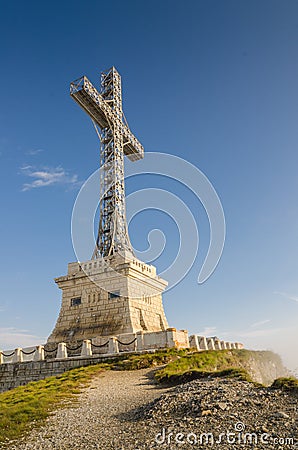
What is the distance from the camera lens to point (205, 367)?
1227cm

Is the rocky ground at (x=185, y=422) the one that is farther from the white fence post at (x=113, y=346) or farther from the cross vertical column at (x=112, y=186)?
the cross vertical column at (x=112, y=186)

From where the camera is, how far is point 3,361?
17078 mm

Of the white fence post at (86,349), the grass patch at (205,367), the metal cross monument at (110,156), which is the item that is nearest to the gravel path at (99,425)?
the grass patch at (205,367)

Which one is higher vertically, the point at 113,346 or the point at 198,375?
the point at 113,346

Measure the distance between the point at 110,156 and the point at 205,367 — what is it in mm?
15588

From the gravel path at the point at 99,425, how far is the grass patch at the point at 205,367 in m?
0.69

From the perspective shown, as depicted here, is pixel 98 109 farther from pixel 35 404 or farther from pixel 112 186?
pixel 35 404

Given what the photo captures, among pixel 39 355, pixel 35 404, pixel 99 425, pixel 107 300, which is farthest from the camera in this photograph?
pixel 107 300

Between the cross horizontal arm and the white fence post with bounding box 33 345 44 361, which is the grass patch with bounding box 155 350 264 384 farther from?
the cross horizontal arm

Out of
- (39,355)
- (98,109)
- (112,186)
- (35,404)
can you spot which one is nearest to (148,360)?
(35,404)

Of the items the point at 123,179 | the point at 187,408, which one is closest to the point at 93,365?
the point at 187,408

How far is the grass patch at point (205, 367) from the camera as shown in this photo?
901cm

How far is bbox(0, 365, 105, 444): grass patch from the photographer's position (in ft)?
21.6

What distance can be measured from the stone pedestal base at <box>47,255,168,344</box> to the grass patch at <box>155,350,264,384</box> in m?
4.82
